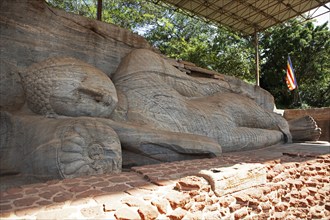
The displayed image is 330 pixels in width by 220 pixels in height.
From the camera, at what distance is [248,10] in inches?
340

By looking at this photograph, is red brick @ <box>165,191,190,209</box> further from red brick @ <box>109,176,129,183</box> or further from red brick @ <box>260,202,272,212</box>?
red brick @ <box>260,202,272,212</box>

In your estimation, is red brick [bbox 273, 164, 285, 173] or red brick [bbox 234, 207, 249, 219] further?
red brick [bbox 273, 164, 285, 173]

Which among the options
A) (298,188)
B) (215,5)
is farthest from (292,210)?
(215,5)

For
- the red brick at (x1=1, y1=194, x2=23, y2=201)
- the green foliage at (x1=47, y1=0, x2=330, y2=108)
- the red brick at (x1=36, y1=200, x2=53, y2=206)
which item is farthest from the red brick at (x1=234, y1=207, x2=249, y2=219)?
the green foliage at (x1=47, y1=0, x2=330, y2=108)

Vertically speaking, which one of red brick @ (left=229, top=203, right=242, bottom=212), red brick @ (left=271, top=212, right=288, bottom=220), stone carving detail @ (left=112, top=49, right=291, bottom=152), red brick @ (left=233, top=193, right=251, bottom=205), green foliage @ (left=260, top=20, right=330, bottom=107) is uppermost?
green foliage @ (left=260, top=20, right=330, bottom=107)

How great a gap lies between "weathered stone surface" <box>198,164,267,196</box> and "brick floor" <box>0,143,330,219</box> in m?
0.05

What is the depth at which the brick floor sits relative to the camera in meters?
1.24

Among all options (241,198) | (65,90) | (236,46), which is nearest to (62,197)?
(65,90)

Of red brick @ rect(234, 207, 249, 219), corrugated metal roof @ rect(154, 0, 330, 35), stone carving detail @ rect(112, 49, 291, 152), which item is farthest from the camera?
corrugated metal roof @ rect(154, 0, 330, 35)

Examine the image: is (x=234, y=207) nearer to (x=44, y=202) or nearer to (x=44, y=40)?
(x=44, y=202)

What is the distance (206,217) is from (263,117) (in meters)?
2.81

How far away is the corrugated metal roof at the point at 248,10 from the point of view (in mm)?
8109

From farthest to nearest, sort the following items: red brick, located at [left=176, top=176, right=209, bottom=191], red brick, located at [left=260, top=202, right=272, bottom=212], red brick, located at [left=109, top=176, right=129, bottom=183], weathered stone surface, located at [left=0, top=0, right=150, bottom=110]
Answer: weathered stone surface, located at [left=0, top=0, right=150, bottom=110], red brick, located at [left=260, top=202, right=272, bottom=212], red brick, located at [left=109, top=176, right=129, bottom=183], red brick, located at [left=176, top=176, right=209, bottom=191]

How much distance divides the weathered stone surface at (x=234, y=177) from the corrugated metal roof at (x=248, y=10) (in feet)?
23.7
